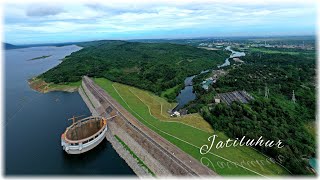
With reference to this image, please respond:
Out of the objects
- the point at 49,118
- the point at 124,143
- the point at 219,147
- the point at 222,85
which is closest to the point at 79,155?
the point at 124,143

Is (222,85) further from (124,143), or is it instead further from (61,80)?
(61,80)

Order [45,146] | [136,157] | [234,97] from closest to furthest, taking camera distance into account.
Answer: [136,157], [45,146], [234,97]

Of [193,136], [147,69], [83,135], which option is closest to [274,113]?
→ [193,136]

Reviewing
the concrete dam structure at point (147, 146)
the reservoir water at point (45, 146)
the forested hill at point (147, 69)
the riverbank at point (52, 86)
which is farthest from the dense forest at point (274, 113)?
the riverbank at point (52, 86)

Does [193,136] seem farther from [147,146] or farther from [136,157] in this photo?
[136,157]

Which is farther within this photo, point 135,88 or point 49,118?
point 135,88

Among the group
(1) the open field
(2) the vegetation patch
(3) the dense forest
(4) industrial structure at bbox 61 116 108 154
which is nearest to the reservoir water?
(4) industrial structure at bbox 61 116 108 154

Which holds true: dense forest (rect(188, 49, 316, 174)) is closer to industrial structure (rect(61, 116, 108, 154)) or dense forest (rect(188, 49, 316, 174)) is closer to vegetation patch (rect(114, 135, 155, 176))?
vegetation patch (rect(114, 135, 155, 176))
